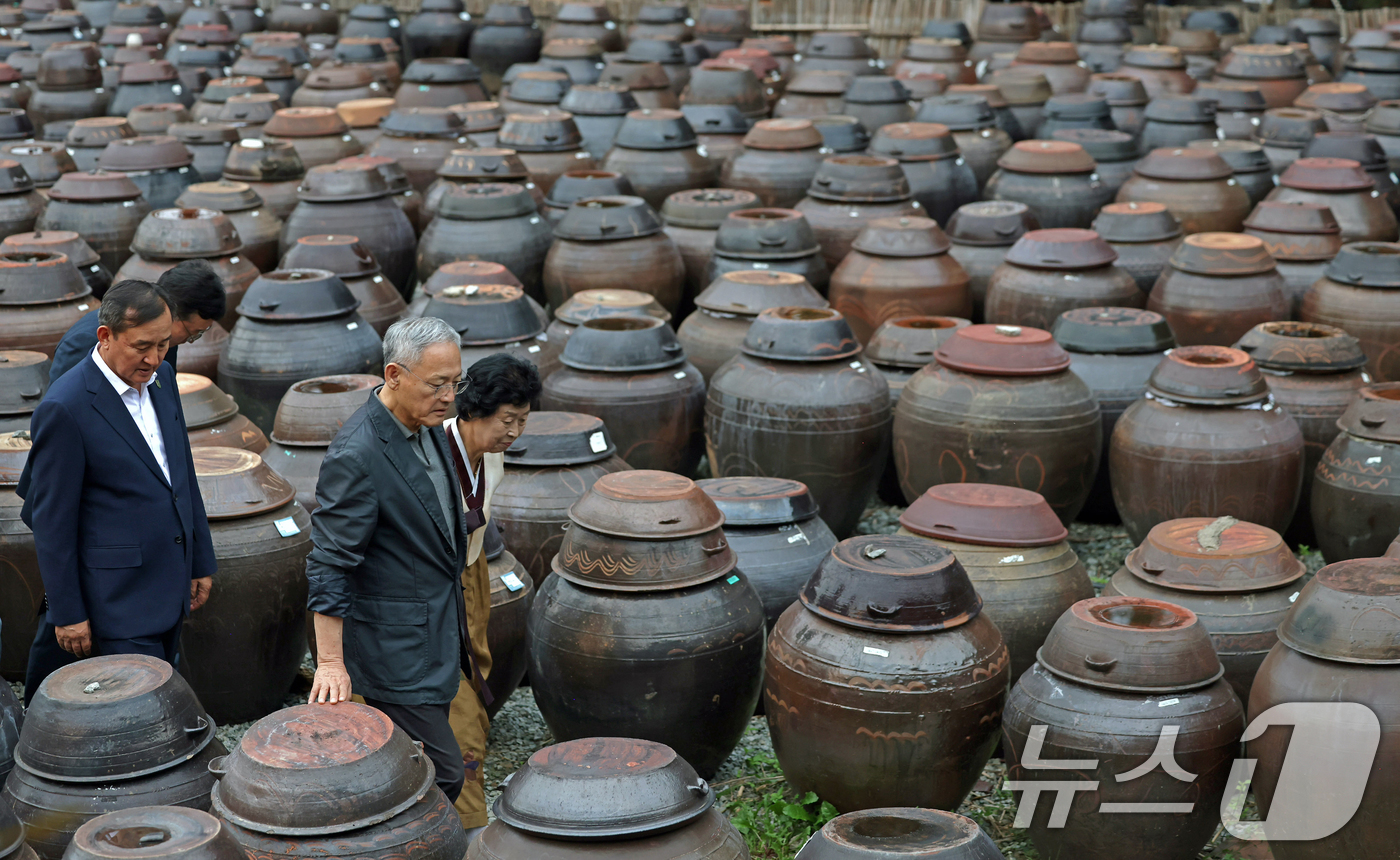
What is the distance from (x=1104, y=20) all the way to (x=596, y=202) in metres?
8.28

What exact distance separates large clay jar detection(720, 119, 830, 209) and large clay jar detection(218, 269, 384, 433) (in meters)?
3.86

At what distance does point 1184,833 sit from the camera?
4.21m

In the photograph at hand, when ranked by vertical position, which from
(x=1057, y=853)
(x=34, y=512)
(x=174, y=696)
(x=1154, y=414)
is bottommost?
(x=1057, y=853)

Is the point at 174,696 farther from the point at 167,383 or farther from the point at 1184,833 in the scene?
the point at 1184,833

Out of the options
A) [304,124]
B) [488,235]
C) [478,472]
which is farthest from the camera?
[304,124]

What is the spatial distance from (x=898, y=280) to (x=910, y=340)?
98cm

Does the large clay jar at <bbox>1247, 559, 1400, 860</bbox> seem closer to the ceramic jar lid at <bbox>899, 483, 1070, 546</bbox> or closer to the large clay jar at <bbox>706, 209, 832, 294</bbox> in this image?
the ceramic jar lid at <bbox>899, 483, 1070, 546</bbox>

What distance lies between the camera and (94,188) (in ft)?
30.3

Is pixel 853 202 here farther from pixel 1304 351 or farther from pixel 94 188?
pixel 94 188

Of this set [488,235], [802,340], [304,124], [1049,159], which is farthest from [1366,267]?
[304,124]

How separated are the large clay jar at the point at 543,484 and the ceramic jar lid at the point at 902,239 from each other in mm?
3140

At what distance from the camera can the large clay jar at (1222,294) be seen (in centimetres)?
784

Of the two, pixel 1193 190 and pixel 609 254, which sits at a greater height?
pixel 1193 190

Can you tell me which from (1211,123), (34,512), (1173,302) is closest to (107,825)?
(34,512)
